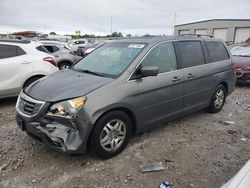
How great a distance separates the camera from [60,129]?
3.19 m

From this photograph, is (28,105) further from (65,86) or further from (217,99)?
(217,99)

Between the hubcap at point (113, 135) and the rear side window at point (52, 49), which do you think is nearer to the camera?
the hubcap at point (113, 135)

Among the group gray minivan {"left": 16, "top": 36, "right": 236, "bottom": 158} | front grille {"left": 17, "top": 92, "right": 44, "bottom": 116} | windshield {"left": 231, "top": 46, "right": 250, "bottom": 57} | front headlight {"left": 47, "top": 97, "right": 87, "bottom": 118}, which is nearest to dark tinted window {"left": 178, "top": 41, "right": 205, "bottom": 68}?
gray minivan {"left": 16, "top": 36, "right": 236, "bottom": 158}

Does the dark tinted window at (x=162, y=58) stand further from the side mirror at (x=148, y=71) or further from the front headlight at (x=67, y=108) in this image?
the front headlight at (x=67, y=108)

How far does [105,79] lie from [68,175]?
140 cm

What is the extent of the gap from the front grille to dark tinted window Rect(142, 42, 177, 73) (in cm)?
168

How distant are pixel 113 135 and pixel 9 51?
3978 mm

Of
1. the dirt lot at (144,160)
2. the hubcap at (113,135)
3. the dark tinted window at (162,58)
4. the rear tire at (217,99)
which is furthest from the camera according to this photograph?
the rear tire at (217,99)

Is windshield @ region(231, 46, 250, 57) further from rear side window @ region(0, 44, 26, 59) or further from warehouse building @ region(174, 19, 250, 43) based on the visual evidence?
warehouse building @ region(174, 19, 250, 43)

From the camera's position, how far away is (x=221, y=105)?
577cm

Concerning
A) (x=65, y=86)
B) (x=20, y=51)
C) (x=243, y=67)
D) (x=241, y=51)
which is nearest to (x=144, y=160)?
(x=65, y=86)

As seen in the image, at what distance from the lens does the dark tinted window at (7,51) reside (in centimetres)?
595

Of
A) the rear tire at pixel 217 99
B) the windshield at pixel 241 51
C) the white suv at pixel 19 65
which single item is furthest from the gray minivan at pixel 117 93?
the windshield at pixel 241 51

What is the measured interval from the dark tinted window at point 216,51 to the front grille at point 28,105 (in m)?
3.64
